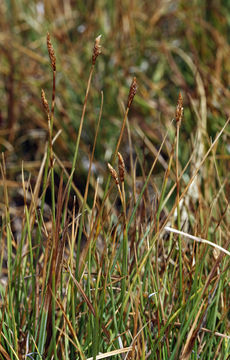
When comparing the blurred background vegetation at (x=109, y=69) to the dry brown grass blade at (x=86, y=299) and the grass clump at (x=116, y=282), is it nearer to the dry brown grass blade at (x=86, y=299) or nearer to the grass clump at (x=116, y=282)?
the grass clump at (x=116, y=282)

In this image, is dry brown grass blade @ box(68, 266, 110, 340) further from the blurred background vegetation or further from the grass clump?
the blurred background vegetation

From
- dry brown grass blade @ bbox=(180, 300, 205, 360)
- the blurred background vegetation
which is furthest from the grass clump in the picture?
the blurred background vegetation

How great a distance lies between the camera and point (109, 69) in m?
2.36

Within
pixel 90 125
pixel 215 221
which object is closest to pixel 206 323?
pixel 215 221

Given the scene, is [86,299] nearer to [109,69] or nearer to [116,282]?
[116,282]

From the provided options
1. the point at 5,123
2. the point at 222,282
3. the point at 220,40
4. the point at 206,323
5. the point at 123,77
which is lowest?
the point at 206,323

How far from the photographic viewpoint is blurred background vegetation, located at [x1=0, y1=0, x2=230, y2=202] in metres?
2.15

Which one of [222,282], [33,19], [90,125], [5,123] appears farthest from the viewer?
[33,19]

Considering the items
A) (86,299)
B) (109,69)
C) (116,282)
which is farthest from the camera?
(109,69)

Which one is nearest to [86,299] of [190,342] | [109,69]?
[190,342]

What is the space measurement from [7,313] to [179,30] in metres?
1.92

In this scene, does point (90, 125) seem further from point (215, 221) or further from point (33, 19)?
point (215, 221)

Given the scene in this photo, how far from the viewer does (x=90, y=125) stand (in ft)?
7.18

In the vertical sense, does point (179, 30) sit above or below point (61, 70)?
above
